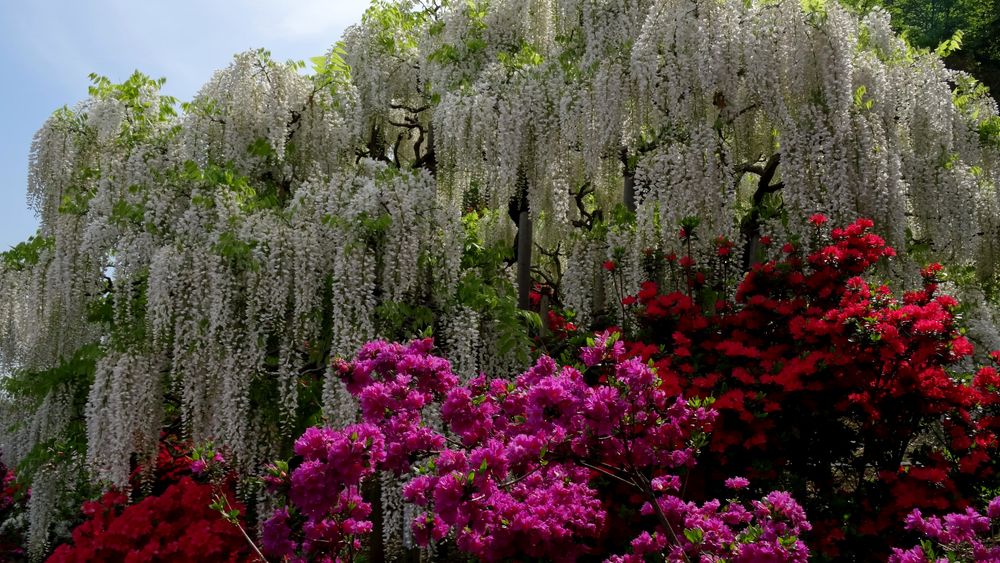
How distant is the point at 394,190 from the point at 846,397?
3.31 metres

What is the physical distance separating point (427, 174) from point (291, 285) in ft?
4.27

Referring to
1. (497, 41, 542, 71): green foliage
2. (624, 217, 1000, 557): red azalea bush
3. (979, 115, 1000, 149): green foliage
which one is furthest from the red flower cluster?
(979, 115, 1000, 149): green foliage

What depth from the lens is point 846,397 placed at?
4387 mm

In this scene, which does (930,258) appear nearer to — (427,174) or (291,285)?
(427,174)

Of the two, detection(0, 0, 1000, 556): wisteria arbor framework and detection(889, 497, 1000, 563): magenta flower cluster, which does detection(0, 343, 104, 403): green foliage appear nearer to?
detection(0, 0, 1000, 556): wisteria arbor framework

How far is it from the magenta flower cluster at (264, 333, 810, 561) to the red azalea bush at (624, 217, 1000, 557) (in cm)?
78

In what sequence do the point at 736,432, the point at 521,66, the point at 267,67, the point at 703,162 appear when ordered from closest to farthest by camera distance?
the point at 736,432
the point at 703,162
the point at 267,67
the point at 521,66

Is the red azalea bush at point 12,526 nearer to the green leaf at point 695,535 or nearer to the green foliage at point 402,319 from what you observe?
the green foliage at point 402,319

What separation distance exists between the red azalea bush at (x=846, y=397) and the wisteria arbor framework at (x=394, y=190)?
1.07m

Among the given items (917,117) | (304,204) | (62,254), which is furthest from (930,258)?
(62,254)

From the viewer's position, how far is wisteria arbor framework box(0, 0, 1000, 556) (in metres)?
5.13

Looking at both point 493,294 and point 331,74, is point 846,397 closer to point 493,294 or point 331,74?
point 493,294

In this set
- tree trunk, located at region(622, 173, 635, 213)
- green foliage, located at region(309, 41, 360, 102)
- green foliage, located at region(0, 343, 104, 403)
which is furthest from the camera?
tree trunk, located at region(622, 173, 635, 213)

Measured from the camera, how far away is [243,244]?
195 inches
